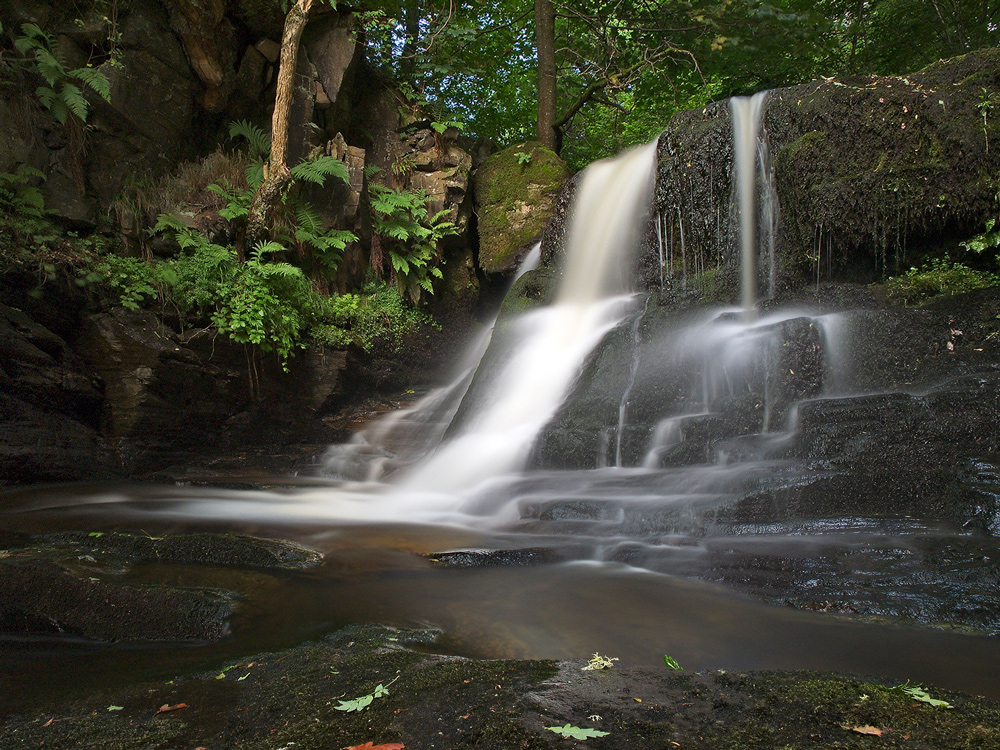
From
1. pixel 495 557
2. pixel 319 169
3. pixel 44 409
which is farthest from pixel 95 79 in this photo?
pixel 495 557

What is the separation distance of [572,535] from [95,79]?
8434mm

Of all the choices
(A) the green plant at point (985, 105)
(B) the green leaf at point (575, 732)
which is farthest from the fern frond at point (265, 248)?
(A) the green plant at point (985, 105)

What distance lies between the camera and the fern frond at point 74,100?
25.2 feet

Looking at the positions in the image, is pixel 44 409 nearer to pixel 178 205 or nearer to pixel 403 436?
pixel 178 205

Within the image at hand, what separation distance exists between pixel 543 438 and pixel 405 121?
7905 millimetres

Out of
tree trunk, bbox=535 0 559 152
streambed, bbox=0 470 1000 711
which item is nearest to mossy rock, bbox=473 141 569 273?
tree trunk, bbox=535 0 559 152

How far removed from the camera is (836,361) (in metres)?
5.91

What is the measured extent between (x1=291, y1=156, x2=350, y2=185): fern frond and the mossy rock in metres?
3.09

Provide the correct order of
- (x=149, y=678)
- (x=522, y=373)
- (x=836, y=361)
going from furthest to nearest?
(x=522, y=373)
(x=836, y=361)
(x=149, y=678)

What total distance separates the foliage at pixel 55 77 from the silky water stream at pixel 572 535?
5.00m

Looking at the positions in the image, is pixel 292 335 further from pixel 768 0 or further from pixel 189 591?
pixel 768 0

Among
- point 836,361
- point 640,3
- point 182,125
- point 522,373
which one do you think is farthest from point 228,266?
point 640,3

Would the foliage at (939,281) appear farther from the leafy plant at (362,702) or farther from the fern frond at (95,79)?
the fern frond at (95,79)

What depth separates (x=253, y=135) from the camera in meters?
9.66
